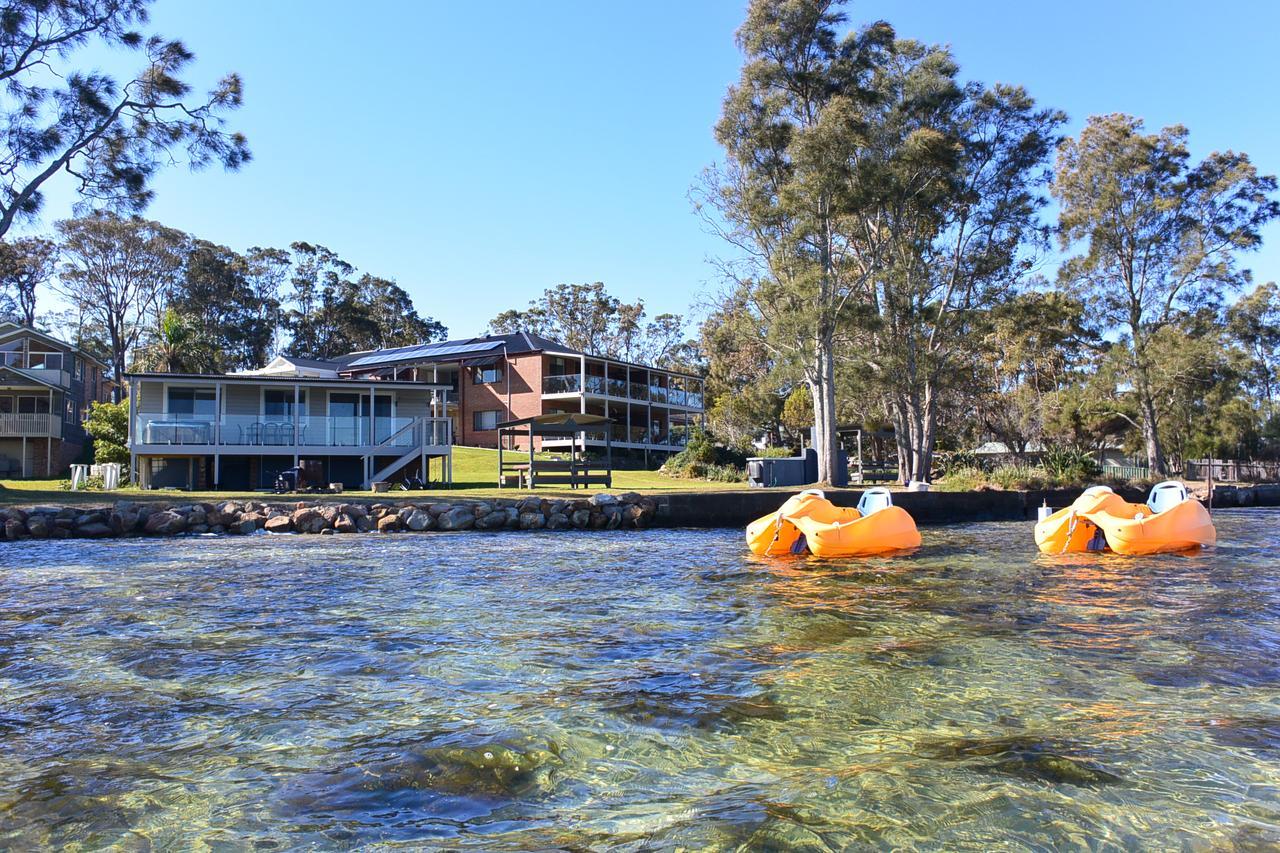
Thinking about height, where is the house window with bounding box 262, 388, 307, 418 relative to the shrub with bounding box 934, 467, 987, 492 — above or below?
above

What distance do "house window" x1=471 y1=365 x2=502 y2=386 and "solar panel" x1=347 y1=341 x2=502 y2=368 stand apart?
1.11 m

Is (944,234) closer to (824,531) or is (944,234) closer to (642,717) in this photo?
(824,531)

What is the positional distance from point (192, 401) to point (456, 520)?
53.3 ft

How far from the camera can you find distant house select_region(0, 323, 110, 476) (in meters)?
37.7

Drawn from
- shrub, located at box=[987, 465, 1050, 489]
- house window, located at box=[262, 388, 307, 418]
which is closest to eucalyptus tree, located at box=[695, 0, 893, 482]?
shrub, located at box=[987, 465, 1050, 489]

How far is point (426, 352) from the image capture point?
48.4 metres

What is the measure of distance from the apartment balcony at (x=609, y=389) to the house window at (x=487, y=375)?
3411 millimetres

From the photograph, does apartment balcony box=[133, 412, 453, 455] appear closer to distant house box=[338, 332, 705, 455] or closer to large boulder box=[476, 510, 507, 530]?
large boulder box=[476, 510, 507, 530]

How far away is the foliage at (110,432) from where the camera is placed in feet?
97.5

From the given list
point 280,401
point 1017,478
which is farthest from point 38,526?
point 1017,478

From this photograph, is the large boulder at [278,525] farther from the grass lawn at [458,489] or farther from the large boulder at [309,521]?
the grass lawn at [458,489]

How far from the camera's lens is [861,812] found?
3.41m

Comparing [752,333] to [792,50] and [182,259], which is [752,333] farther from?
[182,259]

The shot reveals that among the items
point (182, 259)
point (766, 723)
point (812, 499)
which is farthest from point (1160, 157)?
point (182, 259)
